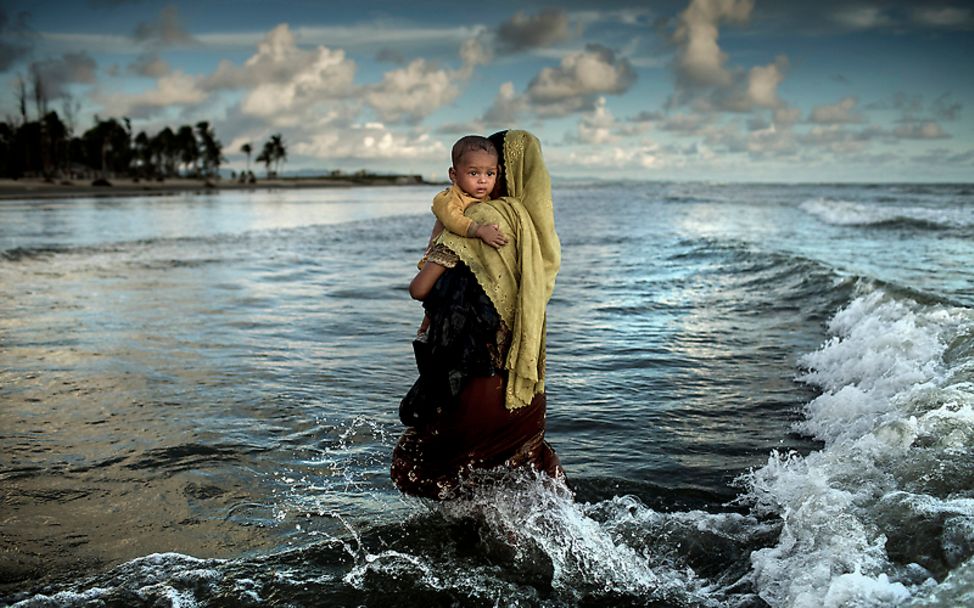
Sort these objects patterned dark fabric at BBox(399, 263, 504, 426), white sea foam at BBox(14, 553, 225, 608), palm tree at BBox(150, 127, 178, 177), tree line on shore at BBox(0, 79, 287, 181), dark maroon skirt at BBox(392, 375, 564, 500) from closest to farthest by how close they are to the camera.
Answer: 1. white sea foam at BBox(14, 553, 225, 608)
2. patterned dark fabric at BBox(399, 263, 504, 426)
3. dark maroon skirt at BBox(392, 375, 564, 500)
4. tree line on shore at BBox(0, 79, 287, 181)
5. palm tree at BBox(150, 127, 178, 177)

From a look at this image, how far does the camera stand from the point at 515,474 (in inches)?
152

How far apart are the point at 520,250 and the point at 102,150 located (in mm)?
104525

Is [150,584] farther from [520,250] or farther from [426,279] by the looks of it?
[520,250]

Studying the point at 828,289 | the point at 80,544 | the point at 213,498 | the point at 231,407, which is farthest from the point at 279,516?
the point at 828,289

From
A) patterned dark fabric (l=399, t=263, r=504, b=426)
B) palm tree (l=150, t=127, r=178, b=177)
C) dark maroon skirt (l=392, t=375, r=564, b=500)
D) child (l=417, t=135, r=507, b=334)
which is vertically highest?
palm tree (l=150, t=127, r=178, b=177)

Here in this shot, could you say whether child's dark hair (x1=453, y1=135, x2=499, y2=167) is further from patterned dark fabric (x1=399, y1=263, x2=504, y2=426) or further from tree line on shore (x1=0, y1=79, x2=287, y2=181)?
tree line on shore (x1=0, y1=79, x2=287, y2=181)

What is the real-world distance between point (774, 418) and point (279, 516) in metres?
4.08

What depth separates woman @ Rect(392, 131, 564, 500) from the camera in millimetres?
3508

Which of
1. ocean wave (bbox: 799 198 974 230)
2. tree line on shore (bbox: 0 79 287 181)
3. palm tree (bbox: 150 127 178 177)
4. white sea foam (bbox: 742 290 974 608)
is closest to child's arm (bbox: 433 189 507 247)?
white sea foam (bbox: 742 290 974 608)

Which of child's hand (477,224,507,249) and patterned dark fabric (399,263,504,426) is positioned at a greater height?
child's hand (477,224,507,249)

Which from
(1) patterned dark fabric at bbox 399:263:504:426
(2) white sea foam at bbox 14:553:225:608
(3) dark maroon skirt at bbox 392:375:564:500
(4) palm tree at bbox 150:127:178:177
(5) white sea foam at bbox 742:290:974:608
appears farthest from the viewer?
(4) palm tree at bbox 150:127:178:177

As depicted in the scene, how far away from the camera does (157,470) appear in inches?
198

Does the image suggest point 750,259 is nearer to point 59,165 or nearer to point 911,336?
point 911,336

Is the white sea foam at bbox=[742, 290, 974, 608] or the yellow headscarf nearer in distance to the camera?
the white sea foam at bbox=[742, 290, 974, 608]
